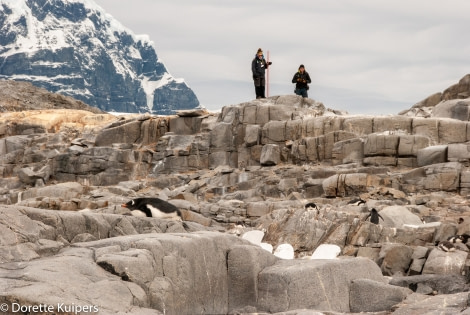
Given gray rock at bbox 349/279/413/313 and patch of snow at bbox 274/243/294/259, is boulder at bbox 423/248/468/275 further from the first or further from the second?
gray rock at bbox 349/279/413/313

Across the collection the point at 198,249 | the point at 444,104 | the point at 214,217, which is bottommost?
the point at 214,217

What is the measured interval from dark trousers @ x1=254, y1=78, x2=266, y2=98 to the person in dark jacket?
1.83 meters

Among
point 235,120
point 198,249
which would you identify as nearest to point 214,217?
point 235,120

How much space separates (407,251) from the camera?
762 inches

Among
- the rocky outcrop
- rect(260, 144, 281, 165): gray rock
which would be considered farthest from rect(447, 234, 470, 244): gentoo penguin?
the rocky outcrop

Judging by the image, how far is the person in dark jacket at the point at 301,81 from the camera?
124 feet

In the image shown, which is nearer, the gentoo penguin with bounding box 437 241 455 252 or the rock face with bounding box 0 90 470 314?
the rock face with bounding box 0 90 470 314

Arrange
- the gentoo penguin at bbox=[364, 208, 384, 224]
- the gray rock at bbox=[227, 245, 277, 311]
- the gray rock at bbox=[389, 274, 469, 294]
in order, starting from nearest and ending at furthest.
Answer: the gray rock at bbox=[227, 245, 277, 311] → the gray rock at bbox=[389, 274, 469, 294] → the gentoo penguin at bbox=[364, 208, 384, 224]

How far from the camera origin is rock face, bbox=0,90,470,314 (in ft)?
35.0

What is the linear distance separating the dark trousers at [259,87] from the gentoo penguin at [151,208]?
21.7 metres

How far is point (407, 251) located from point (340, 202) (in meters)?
8.12

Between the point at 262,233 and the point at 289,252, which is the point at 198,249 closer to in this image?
the point at 289,252

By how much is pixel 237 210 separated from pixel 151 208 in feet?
36.9

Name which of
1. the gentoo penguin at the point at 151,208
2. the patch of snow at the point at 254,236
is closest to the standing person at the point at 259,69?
the patch of snow at the point at 254,236
